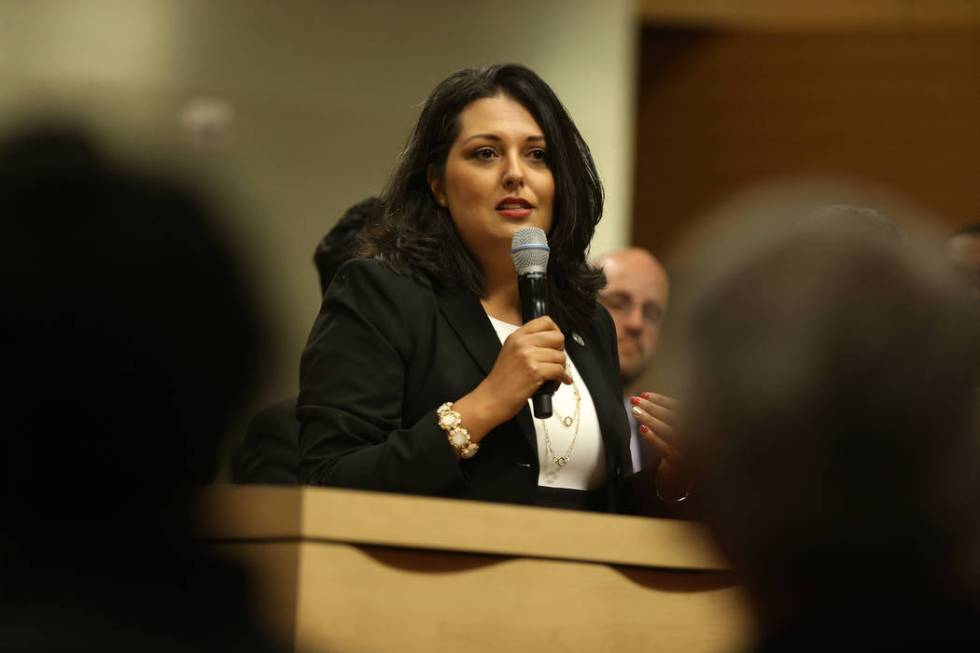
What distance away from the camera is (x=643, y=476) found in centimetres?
251

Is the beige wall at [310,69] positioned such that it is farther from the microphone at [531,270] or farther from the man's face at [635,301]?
the microphone at [531,270]

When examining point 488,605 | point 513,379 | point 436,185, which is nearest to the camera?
point 488,605

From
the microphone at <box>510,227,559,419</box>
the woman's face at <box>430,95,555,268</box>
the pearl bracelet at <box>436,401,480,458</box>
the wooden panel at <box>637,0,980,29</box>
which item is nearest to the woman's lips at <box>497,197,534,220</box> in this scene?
the woman's face at <box>430,95,555,268</box>

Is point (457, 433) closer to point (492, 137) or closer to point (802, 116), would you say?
point (492, 137)

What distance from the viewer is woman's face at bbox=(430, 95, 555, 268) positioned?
263cm

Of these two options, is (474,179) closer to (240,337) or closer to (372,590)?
(372,590)

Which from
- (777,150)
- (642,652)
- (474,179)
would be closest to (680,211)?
(777,150)

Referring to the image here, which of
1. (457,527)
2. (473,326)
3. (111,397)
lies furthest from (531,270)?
(111,397)

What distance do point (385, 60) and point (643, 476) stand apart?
3.87 m

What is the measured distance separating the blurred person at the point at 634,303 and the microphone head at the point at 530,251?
1908 millimetres

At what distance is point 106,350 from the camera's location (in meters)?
0.94

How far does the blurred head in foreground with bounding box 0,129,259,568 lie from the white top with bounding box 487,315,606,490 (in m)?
1.50

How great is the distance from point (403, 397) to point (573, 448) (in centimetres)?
31

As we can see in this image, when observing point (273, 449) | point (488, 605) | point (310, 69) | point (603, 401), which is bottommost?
point (488, 605)
